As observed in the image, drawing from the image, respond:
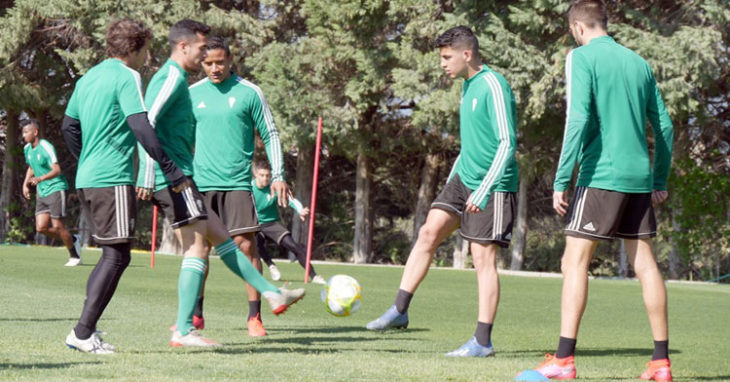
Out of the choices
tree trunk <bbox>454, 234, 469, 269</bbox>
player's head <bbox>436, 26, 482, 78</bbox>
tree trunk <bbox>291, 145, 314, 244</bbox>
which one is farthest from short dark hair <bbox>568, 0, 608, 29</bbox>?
tree trunk <bbox>291, 145, 314, 244</bbox>

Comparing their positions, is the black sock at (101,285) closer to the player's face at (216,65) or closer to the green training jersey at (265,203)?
the player's face at (216,65)

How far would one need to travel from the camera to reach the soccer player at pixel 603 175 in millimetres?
5430

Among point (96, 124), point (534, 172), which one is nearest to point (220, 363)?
point (96, 124)

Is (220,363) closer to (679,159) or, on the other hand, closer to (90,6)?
(679,159)

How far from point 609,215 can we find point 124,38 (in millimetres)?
3067

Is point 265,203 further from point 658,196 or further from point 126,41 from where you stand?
point 658,196

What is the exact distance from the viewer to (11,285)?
1131 cm

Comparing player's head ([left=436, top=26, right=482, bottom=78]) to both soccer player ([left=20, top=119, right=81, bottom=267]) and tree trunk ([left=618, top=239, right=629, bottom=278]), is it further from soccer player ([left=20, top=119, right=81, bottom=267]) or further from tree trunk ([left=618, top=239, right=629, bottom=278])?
tree trunk ([left=618, top=239, right=629, bottom=278])

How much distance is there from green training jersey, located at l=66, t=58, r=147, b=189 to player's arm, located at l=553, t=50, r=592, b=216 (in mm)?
2480

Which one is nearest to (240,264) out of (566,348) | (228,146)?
(228,146)

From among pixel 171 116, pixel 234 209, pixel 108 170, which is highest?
pixel 171 116

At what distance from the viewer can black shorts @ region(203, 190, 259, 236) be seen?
7.38 meters

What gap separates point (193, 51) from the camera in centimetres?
→ 657

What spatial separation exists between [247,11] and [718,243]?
15184 millimetres
